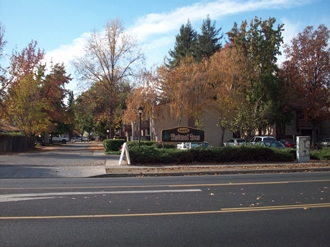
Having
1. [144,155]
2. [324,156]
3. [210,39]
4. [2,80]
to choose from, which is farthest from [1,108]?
[210,39]

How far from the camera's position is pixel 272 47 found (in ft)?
138

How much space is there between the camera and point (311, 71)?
43.8 metres

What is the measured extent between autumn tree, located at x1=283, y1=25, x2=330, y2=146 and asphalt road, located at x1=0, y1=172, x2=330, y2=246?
34.4 m

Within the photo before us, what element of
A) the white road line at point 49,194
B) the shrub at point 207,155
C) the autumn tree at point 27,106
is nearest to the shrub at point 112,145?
the autumn tree at point 27,106

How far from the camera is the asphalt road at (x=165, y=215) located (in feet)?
21.0

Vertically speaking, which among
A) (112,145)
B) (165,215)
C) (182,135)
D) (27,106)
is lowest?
(165,215)

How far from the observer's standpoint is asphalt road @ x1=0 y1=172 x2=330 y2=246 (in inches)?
252

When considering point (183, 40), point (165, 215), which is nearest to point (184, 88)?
point (165, 215)

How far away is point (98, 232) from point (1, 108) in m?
30.7

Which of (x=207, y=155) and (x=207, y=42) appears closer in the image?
(x=207, y=155)

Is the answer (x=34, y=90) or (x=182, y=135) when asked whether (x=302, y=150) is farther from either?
(x=34, y=90)

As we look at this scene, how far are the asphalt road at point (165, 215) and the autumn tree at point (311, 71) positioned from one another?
1356 inches

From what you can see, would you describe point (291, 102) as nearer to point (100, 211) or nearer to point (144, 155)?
point (144, 155)

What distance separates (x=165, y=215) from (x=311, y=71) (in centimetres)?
4050
